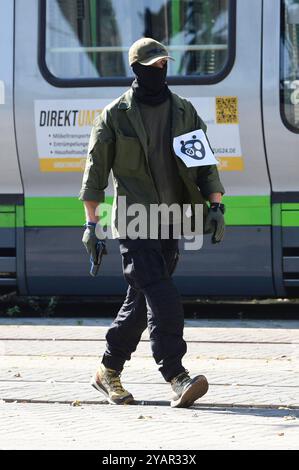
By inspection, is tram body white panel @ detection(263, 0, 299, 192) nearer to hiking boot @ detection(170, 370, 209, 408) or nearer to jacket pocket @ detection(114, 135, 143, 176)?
jacket pocket @ detection(114, 135, 143, 176)

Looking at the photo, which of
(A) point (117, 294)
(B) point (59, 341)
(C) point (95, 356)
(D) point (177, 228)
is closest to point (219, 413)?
(D) point (177, 228)

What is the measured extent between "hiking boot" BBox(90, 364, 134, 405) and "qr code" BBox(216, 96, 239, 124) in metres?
3.12

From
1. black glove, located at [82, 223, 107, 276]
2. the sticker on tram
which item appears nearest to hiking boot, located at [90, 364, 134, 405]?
black glove, located at [82, 223, 107, 276]

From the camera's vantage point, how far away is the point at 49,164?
31.1 ft

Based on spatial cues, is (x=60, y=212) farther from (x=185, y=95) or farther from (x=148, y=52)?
(x=148, y=52)

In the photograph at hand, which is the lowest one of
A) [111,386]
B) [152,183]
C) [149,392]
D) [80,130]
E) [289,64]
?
[149,392]

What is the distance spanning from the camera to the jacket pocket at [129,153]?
6.29 metres

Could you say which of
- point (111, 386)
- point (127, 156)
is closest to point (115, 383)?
point (111, 386)

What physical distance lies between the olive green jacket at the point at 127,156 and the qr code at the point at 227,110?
2.78 m

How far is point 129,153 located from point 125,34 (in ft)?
10.9

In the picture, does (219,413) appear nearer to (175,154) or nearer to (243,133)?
(175,154)

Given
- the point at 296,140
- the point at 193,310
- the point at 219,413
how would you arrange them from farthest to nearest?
the point at 193,310 → the point at 296,140 → the point at 219,413

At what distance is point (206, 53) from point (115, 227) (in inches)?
128

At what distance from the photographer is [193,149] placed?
20.6 ft
